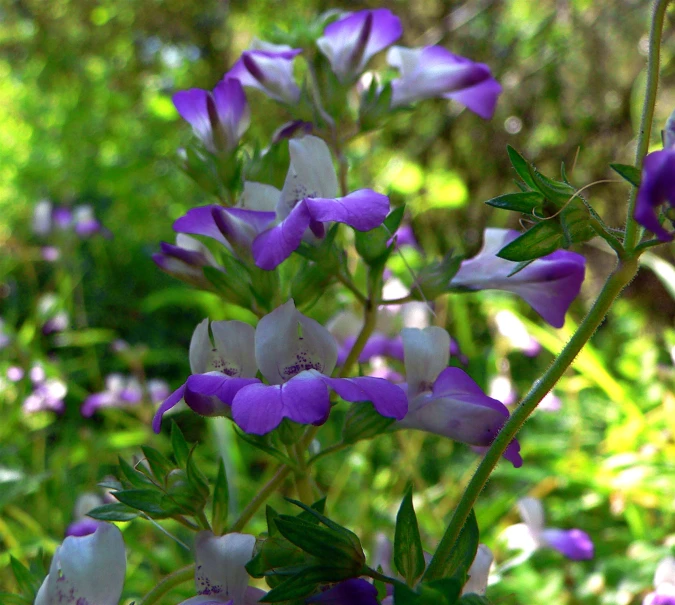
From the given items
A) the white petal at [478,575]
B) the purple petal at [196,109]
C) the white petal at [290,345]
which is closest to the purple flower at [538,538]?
the white petal at [478,575]

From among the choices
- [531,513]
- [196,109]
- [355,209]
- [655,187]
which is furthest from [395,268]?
[655,187]

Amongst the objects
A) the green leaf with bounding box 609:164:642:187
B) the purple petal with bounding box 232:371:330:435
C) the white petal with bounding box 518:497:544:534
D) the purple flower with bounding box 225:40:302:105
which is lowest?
the white petal with bounding box 518:497:544:534

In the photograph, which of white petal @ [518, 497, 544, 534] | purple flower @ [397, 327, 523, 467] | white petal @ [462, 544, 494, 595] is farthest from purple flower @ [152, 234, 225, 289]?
white petal @ [518, 497, 544, 534]

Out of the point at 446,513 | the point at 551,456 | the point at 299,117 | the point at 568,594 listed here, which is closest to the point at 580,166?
the point at 551,456

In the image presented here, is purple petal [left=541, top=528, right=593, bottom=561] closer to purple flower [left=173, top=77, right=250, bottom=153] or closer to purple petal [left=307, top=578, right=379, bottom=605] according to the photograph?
purple petal [left=307, top=578, right=379, bottom=605]

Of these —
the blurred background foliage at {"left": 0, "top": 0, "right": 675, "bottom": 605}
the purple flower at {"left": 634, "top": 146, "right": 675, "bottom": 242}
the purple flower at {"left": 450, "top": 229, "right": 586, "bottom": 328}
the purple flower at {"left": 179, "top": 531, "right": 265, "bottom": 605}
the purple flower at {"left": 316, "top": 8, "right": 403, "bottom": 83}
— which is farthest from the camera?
the blurred background foliage at {"left": 0, "top": 0, "right": 675, "bottom": 605}

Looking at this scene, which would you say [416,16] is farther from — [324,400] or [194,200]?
[324,400]

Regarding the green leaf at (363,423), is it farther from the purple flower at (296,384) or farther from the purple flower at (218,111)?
the purple flower at (218,111)
